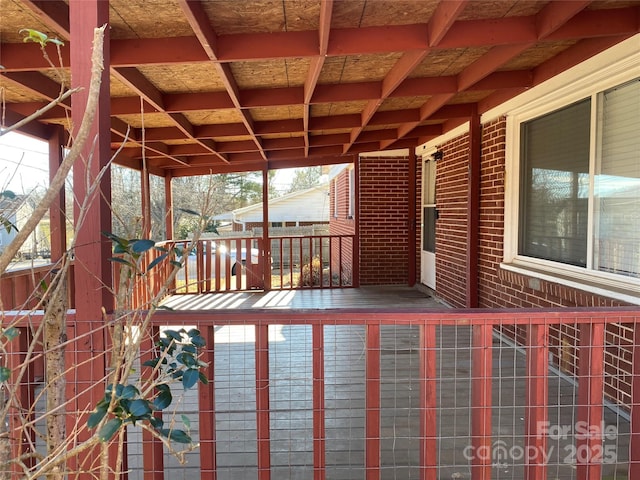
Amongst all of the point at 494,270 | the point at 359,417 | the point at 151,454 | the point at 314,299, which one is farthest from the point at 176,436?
the point at 314,299

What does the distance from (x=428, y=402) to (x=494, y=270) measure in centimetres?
311

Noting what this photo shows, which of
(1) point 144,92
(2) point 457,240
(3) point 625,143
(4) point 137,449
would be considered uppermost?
(1) point 144,92

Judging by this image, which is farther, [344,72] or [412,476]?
[344,72]

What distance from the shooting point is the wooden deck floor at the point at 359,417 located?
2.18 meters

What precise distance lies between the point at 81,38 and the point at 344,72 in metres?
2.30

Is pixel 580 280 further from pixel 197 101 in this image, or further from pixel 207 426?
pixel 197 101

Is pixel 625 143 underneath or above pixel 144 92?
underneath

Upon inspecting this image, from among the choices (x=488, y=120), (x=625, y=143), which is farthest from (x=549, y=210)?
(x=488, y=120)

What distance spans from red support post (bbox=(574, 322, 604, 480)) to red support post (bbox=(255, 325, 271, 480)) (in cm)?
120

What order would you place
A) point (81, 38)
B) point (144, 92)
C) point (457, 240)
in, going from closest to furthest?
point (81, 38)
point (144, 92)
point (457, 240)

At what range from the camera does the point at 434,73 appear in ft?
11.5

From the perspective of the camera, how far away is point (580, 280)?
119 inches

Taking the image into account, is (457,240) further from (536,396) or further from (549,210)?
(536,396)

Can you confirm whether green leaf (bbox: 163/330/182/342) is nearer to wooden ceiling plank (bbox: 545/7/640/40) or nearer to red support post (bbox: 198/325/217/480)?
red support post (bbox: 198/325/217/480)
